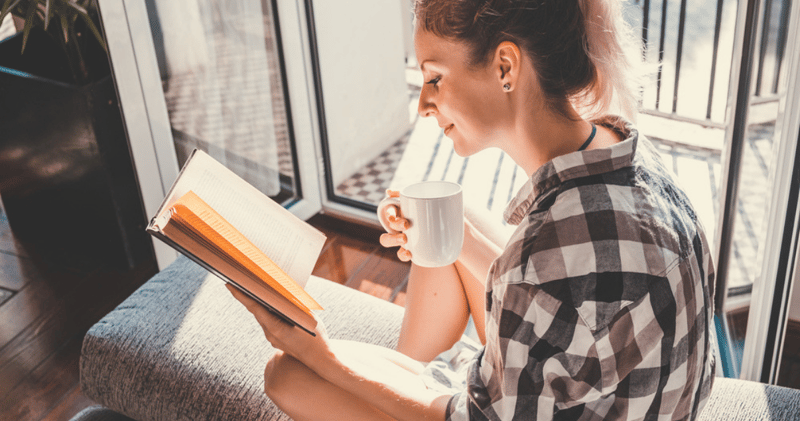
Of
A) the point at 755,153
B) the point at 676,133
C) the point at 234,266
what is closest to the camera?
the point at 234,266

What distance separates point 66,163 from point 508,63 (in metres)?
1.70

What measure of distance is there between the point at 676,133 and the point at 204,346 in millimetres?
2137

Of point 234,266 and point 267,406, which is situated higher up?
point 234,266

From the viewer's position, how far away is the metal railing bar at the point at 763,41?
1318 millimetres

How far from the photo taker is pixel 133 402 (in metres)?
1.29

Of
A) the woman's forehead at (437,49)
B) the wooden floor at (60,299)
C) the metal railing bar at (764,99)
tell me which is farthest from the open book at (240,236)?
the wooden floor at (60,299)

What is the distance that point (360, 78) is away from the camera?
8.80ft

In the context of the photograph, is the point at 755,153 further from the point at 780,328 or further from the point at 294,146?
the point at 294,146

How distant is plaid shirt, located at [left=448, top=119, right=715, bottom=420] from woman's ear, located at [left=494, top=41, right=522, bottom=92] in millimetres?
114

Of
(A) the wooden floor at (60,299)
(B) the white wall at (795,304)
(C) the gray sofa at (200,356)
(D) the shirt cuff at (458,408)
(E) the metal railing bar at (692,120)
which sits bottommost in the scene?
(A) the wooden floor at (60,299)

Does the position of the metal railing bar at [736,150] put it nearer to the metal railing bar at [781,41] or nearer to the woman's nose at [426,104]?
the metal railing bar at [781,41]

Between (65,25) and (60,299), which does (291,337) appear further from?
(60,299)

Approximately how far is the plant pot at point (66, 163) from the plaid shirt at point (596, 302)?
1.52m

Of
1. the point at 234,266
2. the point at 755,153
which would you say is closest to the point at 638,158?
the point at 234,266
